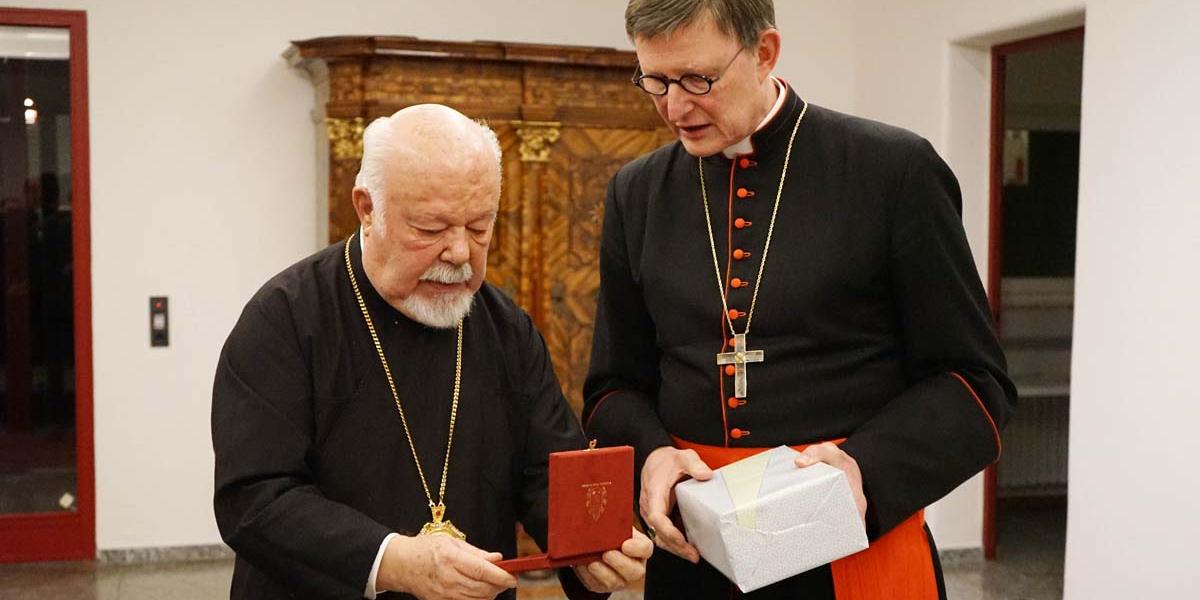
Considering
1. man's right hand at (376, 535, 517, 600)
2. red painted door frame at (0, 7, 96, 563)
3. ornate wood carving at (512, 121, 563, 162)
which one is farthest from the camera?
red painted door frame at (0, 7, 96, 563)

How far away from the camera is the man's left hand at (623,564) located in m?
1.74

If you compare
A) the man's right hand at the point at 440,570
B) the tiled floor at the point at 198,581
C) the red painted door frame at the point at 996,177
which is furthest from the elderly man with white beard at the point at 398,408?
the red painted door frame at the point at 996,177

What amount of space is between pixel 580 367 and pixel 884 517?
3.88 m

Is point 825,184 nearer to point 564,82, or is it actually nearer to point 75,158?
point 564,82

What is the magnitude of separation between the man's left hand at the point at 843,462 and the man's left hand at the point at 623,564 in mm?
272

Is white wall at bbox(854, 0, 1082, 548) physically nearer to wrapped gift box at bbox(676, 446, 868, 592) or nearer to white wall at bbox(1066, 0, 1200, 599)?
white wall at bbox(1066, 0, 1200, 599)

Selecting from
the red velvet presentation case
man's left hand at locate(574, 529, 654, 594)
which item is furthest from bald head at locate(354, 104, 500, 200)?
man's left hand at locate(574, 529, 654, 594)

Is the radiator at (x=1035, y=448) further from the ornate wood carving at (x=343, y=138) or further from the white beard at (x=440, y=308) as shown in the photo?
the white beard at (x=440, y=308)

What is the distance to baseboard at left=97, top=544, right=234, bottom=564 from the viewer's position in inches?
231

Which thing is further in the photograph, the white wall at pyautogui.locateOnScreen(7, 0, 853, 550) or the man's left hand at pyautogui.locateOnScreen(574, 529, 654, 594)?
the white wall at pyautogui.locateOnScreen(7, 0, 853, 550)

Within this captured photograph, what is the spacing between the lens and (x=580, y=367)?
569 cm

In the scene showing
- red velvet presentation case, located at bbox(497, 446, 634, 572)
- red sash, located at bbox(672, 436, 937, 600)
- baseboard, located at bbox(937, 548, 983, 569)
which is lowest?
baseboard, located at bbox(937, 548, 983, 569)

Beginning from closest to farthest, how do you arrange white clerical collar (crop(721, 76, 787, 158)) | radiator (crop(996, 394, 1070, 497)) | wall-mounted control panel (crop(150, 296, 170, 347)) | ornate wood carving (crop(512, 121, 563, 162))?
white clerical collar (crop(721, 76, 787, 158)), ornate wood carving (crop(512, 121, 563, 162)), wall-mounted control panel (crop(150, 296, 170, 347)), radiator (crop(996, 394, 1070, 497))

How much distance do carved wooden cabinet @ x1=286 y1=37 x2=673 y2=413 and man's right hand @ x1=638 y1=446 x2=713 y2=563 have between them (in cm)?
366
